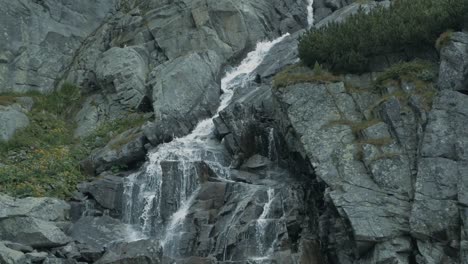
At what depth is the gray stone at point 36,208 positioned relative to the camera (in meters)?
28.0

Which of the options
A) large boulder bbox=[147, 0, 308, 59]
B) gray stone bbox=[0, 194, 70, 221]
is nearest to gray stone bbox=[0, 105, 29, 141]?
gray stone bbox=[0, 194, 70, 221]

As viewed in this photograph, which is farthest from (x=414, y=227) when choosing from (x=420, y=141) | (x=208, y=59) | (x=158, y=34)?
(x=158, y=34)

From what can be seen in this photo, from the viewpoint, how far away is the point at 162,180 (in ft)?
102

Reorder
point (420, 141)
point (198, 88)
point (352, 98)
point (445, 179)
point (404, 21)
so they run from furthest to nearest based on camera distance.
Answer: point (198, 88), point (404, 21), point (352, 98), point (420, 141), point (445, 179)

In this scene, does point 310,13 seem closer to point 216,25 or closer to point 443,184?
point 216,25

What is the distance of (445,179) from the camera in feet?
76.0

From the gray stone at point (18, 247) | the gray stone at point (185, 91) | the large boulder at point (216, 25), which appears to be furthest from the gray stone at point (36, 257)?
the large boulder at point (216, 25)

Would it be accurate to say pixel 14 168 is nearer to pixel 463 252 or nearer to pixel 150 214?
pixel 150 214

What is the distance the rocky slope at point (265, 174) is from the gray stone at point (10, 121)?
0.26 meters

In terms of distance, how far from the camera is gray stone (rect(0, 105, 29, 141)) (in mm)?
39091

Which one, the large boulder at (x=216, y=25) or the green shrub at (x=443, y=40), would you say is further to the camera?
the large boulder at (x=216, y=25)

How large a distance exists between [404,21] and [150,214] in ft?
53.3

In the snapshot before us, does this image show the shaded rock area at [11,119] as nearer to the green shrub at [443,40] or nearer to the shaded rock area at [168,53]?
the shaded rock area at [168,53]

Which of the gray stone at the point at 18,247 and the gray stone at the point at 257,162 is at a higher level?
the gray stone at the point at 257,162
